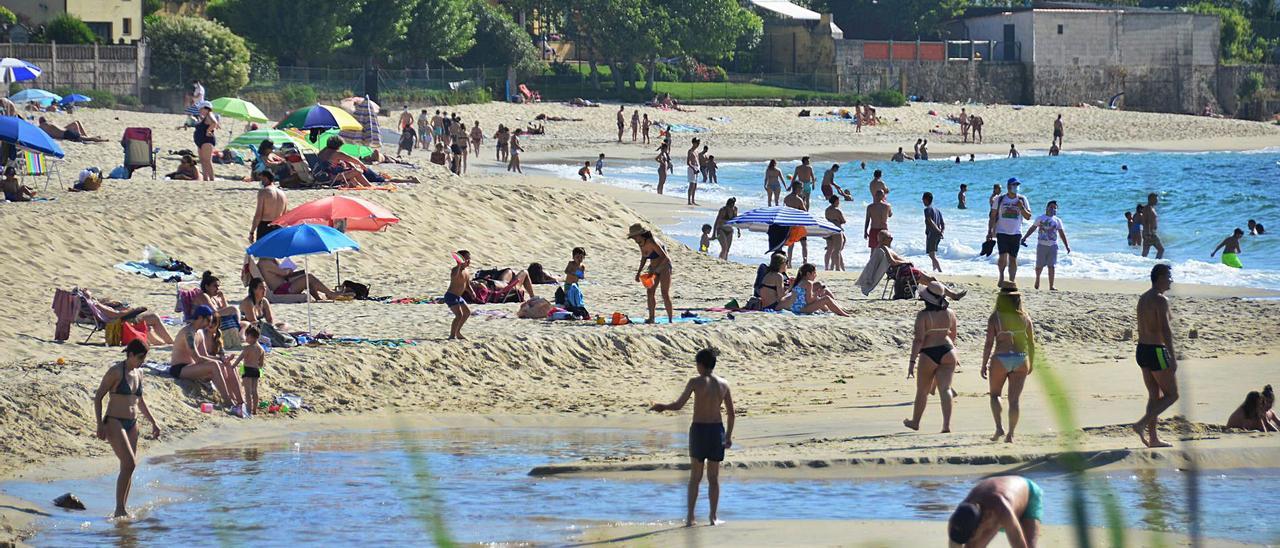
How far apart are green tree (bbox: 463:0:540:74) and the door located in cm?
2784

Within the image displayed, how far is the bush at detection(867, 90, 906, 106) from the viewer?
6912cm

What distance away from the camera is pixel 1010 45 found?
258ft

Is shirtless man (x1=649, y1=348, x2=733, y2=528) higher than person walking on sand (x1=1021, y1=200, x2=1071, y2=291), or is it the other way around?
person walking on sand (x1=1021, y1=200, x2=1071, y2=291)

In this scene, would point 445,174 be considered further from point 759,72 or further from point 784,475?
point 759,72

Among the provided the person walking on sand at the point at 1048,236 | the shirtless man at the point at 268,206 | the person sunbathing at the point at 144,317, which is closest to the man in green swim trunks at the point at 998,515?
the person sunbathing at the point at 144,317

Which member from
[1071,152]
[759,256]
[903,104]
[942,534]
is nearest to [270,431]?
[942,534]

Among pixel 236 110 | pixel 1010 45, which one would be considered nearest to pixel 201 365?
pixel 236 110

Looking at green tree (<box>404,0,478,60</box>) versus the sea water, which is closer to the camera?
the sea water

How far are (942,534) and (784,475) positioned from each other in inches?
70.2

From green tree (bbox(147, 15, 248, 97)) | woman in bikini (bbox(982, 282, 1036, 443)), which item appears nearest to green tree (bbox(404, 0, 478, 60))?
green tree (bbox(147, 15, 248, 97))

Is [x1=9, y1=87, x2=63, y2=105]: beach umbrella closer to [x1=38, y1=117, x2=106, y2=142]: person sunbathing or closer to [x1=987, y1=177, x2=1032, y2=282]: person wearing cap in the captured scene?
[x1=38, y1=117, x2=106, y2=142]: person sunbathing

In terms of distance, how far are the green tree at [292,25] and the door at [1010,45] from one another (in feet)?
122

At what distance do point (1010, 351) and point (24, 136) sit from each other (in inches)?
522

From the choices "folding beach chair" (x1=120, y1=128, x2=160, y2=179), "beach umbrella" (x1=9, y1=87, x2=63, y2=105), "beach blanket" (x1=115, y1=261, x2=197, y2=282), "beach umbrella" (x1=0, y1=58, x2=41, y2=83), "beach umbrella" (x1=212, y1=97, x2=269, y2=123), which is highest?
"beach umbrella" (x1=0, y1=58, x2=41, y2=83)
